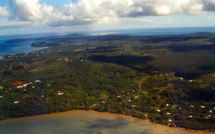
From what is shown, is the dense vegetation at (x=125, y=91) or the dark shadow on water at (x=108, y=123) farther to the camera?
the dense vegetation at (x=125, y=91)

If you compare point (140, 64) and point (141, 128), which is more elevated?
point (140, 64)

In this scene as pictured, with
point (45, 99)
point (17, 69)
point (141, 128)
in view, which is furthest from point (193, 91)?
point (17, 69)

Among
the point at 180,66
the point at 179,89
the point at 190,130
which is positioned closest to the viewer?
the point at 190,130

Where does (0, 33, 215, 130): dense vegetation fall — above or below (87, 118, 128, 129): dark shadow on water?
above

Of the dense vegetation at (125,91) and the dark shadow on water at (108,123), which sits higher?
the dense vegetation at (125,91)

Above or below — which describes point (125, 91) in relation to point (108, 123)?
above

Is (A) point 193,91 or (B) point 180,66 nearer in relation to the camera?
(A) point 193,91

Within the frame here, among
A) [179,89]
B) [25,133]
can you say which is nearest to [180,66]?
[179,89]

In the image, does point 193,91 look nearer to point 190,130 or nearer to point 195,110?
point 195,110

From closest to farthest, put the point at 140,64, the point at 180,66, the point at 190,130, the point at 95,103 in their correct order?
the point at 190,130
the point at 95,103
the point at 180,66
the point at 140,64

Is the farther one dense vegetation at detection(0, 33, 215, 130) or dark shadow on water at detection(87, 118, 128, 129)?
dense vegetation at detection(0, 33, 215, 130)

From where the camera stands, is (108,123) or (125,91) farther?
(125,91)
